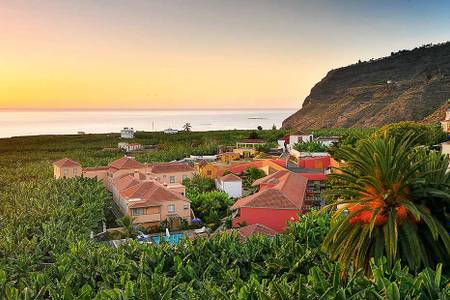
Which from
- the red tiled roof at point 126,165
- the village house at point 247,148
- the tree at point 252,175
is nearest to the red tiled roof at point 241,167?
the tree at point 252,175

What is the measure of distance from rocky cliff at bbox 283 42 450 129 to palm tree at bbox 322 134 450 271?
195 feet

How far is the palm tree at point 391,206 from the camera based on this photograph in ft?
31.2

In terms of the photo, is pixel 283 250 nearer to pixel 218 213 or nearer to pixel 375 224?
pixel 375 224

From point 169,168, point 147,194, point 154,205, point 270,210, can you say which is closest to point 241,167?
point 169,168

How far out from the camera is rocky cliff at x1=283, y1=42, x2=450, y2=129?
80.8 meters

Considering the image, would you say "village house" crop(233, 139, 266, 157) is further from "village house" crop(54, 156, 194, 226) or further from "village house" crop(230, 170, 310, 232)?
"village house" crop(230, 170, 310, 232)

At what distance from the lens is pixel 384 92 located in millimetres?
101750

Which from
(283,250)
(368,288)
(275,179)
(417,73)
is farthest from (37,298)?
(417,73)

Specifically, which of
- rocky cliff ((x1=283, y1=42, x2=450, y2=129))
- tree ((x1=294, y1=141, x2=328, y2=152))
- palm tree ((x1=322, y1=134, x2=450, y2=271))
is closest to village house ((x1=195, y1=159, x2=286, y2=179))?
tree ((x1=294, y1=141, x2=328, y2=152))

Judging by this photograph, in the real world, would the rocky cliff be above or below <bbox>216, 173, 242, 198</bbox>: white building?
above

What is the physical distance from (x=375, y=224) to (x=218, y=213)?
19874 millimetres

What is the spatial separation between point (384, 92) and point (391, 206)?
99.9 metres

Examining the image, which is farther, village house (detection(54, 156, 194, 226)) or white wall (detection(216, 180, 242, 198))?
white wall (detection(216, 180, 242, 198))

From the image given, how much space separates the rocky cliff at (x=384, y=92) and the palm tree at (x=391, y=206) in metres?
59.6
